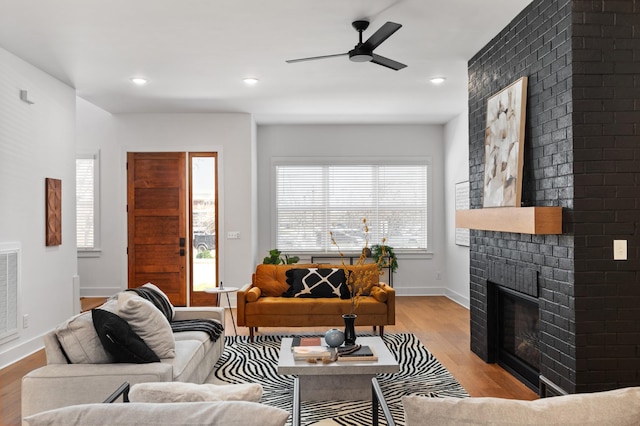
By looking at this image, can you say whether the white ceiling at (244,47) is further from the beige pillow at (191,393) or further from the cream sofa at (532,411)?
the cream sofa at (532,411)

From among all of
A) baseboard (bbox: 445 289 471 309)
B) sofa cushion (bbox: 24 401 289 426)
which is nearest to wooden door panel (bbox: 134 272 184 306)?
baseboard (bbox: 445 289 471 309)

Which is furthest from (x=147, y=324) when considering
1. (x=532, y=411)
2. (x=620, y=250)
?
(x=620, y=250)

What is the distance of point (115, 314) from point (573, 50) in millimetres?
3207

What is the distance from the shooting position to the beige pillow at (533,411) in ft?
4.57

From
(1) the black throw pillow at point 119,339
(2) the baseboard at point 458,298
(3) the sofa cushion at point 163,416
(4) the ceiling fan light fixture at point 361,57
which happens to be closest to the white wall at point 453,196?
(2) the baseboard at point 458,298

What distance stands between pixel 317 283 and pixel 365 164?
335cm

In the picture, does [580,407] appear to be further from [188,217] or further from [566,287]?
[188,217]

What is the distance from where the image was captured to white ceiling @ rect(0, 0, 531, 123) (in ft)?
12.6

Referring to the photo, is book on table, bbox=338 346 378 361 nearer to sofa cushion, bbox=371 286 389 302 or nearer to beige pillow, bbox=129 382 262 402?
sofa cushion, bbox=371 286 389 302

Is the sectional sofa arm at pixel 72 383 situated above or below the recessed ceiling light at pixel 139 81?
below

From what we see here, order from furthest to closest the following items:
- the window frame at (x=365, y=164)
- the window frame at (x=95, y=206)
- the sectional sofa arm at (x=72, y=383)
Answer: the window frame at (x=365, y=164) → the window frame at (x=95, y=206) → the sectional sofa arm at (x=72, y=383)

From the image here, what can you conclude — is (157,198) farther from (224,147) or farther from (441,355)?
(441,355)

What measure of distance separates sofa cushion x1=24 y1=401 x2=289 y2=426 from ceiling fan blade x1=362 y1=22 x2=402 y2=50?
2.74 meters

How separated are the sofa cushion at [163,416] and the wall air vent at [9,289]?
3844 millimetres
